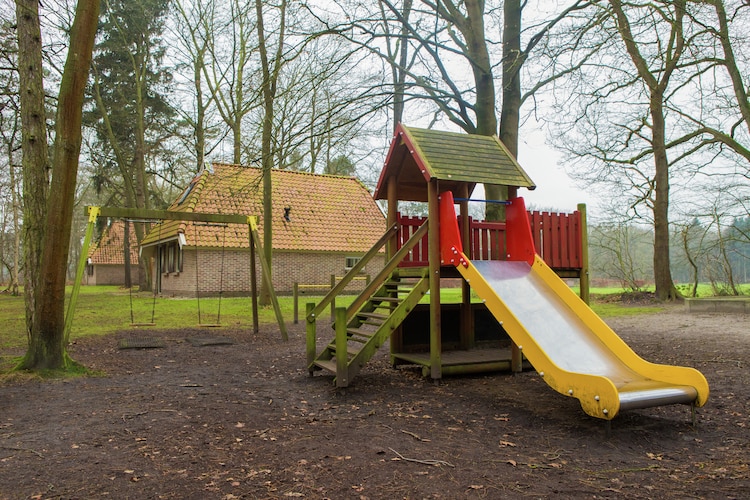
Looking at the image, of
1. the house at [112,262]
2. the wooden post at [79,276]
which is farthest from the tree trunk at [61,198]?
the house at [112,262]

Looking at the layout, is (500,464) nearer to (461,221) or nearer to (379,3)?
(461,221)

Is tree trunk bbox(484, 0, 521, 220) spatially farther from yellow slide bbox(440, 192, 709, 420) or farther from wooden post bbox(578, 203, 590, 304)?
yellow slide bbox(440, 192, 709, 420)

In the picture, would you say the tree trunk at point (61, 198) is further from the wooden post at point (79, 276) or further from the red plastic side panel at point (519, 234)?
the red plastic side panel at point (519, 234)

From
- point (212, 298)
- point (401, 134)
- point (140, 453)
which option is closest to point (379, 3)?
point (401, 134)

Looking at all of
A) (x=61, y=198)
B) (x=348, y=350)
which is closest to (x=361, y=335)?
(x=348, y=350)

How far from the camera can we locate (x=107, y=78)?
81.8ft

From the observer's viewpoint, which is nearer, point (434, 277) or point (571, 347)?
point (571, 347)

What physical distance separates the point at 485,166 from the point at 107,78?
22587mm

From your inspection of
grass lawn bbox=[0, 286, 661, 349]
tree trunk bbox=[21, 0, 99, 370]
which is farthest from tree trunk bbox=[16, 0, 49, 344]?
grass lawn bbox=[0, 286, 661, 349]

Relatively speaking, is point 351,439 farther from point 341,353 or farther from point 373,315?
point 373,315

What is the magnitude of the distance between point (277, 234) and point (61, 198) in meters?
18.4

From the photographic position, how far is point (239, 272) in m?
Answer: 24.2

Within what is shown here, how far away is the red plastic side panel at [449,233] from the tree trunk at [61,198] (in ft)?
15.4

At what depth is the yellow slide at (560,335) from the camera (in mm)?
4836
